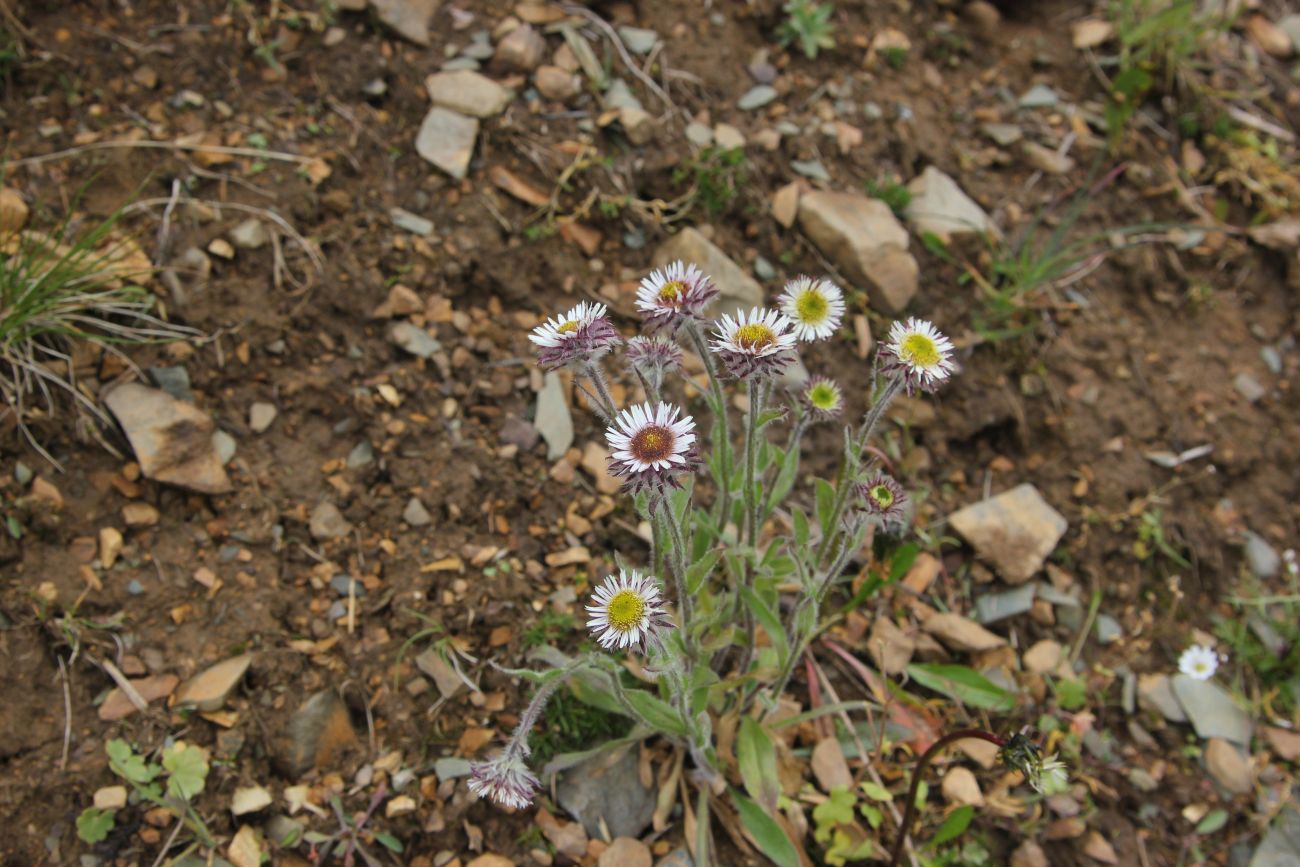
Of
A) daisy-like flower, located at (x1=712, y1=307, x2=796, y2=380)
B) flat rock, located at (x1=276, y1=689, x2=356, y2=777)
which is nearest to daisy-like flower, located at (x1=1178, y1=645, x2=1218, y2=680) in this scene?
daisy-like flower, located at (x1=712, y1=307, x2=796, y2=380)

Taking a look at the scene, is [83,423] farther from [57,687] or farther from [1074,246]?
[1074,246]

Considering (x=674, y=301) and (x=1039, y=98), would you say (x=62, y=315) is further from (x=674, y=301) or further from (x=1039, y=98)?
(x=1039, y=98)

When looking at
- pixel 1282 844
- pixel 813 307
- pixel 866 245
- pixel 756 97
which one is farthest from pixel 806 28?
pixel 1282 844

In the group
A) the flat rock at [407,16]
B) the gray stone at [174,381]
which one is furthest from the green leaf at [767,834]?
the flat rock at [407,16]

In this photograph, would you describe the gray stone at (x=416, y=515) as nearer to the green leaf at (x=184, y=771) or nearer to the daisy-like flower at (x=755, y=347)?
the green leaf at (x=184, y=771)

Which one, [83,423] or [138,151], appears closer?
[83,423]

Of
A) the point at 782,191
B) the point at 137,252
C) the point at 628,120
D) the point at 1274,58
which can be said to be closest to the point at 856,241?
the point at 782,191
